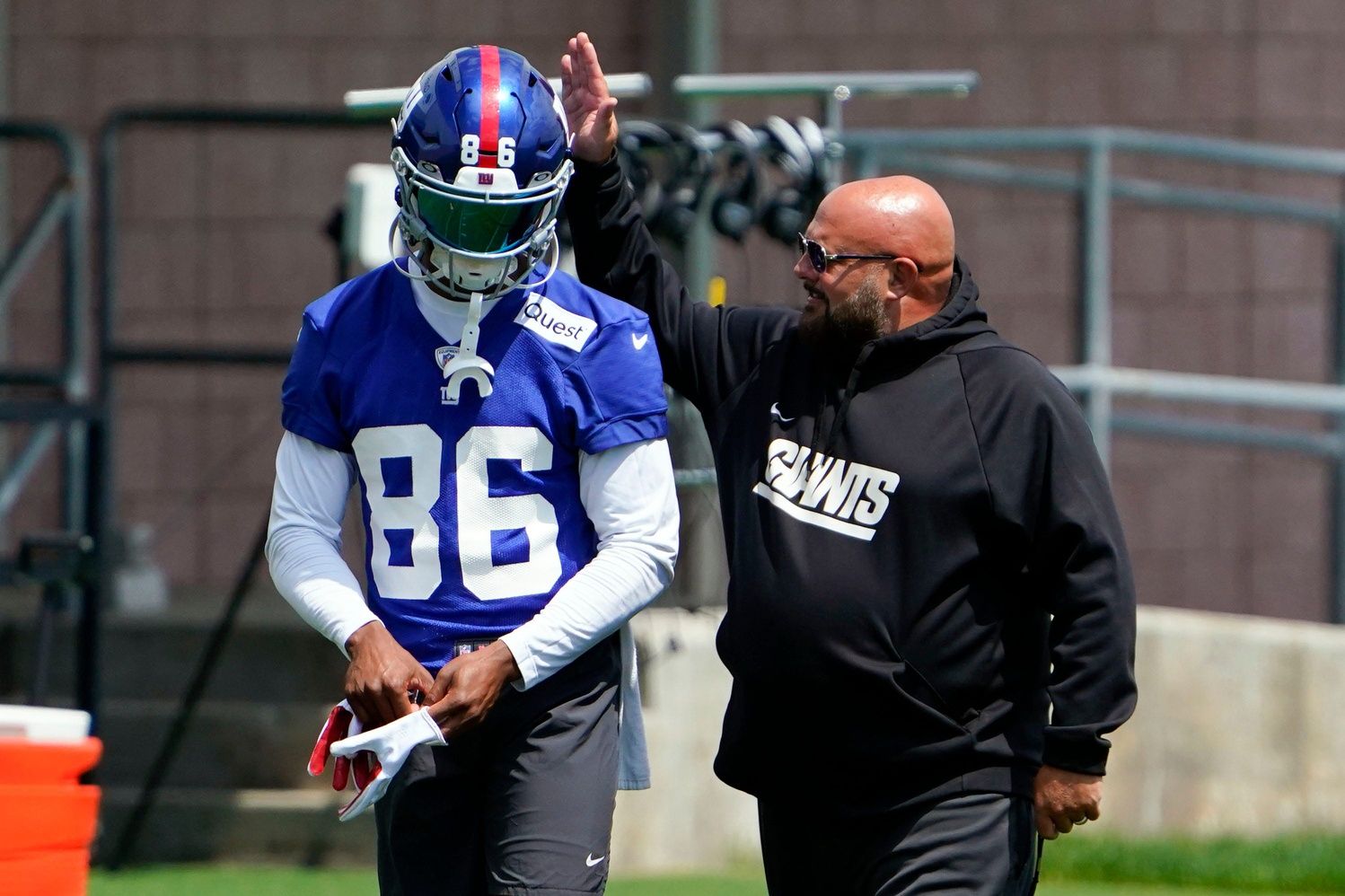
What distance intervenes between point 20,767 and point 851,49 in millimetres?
6227

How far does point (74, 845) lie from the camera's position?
11.5 ft

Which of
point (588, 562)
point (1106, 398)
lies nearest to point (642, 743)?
point (588, 562)

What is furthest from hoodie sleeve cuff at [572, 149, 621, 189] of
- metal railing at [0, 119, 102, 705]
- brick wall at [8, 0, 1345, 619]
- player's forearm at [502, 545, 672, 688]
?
brick wall at [8, 0, 1345, 619]

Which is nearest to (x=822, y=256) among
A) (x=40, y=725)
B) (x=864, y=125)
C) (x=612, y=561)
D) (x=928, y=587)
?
(x=928, y=587)

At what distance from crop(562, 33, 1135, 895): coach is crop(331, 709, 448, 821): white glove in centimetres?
66

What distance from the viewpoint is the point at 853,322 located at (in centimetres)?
368

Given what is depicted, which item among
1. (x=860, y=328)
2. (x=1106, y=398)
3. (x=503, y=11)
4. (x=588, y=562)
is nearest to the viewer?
(x=588, y=562)

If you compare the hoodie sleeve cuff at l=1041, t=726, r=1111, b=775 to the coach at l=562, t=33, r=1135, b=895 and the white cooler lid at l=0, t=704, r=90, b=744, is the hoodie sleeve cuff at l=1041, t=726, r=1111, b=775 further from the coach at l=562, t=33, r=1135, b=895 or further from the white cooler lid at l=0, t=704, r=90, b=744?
the white cooler lid at l=0, t=704, r=90, b=744

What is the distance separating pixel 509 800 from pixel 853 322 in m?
1.00

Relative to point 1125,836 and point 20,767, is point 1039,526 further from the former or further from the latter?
point 1125,836

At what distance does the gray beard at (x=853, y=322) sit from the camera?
367 centimetres

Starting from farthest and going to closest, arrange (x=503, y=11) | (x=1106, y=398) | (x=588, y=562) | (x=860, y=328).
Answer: (x=503, y=11) < (x=1106, y=398) < (x=860, y=328) < (x=588, y=562)

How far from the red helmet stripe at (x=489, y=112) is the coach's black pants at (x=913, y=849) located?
1202 millimetres

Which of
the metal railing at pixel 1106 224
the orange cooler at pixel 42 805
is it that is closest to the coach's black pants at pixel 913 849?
the orange cooler at pixel 42 805
